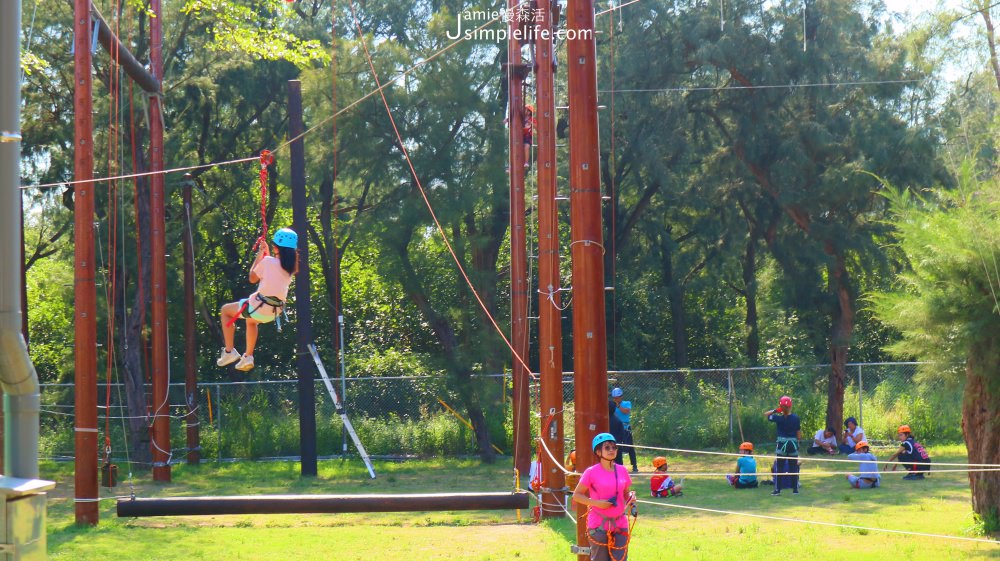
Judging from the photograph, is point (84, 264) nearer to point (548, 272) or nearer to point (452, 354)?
point (548, 272)

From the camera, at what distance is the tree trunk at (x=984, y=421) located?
40.3 feet

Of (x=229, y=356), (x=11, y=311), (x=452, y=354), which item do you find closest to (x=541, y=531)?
(x=229, y=356)

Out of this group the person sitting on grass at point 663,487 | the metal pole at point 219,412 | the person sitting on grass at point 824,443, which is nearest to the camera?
the person sitting on grass at point 663,487

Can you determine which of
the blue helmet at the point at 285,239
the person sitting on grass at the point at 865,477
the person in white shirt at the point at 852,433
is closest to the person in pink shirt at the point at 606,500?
the blue helmet at the point at 285,239

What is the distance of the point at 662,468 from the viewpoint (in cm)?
1827

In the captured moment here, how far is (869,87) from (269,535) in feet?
59.6

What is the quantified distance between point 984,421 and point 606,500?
6119 mm

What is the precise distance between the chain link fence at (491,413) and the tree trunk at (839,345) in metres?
0.48

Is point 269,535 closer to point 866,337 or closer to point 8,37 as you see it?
point 8,37

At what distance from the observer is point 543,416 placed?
48.2 feet

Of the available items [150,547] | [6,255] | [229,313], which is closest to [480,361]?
[150,547]

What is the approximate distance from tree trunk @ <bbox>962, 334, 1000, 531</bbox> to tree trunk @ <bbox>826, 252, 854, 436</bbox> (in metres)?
13.2

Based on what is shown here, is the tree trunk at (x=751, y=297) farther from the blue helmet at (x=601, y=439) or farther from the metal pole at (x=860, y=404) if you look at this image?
the blue helmet at (x=601, y=439)

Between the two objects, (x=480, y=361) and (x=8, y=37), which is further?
(x=480, y=361)
